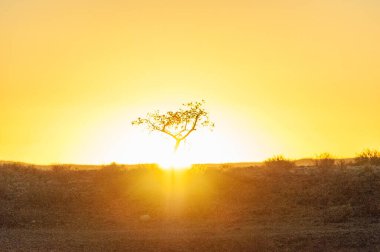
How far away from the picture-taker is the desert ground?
2408 cm

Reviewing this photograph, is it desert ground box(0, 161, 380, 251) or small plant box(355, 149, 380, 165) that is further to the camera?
small plant box(355, 149, 380, 165)

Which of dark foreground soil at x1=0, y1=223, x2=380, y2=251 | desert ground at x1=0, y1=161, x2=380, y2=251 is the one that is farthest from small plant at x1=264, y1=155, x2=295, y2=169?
dark foreground soil at x1=0, y1=223, x2=380, y2=251

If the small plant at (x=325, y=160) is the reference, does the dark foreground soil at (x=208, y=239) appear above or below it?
below

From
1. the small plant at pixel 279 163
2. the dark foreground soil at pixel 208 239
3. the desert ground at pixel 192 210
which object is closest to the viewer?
the dark foreground soil at pixel 208 239

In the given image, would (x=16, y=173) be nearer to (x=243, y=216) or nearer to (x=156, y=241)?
(x=243, y=216)

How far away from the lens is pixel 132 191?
3544cm

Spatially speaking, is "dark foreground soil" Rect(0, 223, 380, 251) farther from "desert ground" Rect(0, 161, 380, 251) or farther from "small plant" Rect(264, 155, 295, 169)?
"small plant" Rect(264, 155, 295, 169)

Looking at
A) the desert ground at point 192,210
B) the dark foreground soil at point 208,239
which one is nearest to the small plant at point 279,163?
the desert ground at point 192,210

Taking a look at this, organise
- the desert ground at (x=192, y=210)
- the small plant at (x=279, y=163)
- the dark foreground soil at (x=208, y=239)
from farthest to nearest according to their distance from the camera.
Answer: the small plant at (x=279, y=163) < the desert ground at (x=192, y=210) < the dark foreground soil at (x=208, y=239)

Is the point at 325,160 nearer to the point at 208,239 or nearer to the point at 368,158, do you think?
the point at 368,158

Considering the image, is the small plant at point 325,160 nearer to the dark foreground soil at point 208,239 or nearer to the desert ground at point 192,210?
the desert ground at point 192,210

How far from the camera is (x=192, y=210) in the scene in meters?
31.7

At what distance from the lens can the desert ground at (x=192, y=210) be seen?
24.1 meters

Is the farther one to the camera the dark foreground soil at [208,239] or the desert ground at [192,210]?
the desert ground at [192,210]
